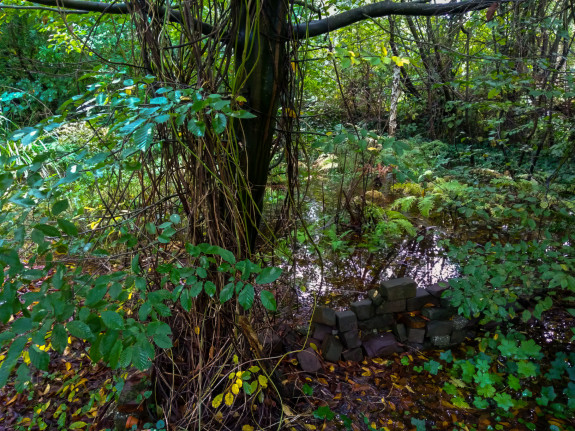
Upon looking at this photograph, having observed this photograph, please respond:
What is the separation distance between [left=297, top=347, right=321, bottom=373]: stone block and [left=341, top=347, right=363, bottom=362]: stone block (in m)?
0.26

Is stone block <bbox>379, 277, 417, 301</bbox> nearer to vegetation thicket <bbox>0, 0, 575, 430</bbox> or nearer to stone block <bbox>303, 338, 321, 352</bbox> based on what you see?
vegetation thicket <bbox>0, 0, 575, 430</bbox>

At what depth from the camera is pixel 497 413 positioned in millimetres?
2061

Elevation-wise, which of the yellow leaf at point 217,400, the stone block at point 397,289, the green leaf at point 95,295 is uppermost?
the green leaf at point 95,295

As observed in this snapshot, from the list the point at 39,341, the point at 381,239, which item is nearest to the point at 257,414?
the point at 39,341

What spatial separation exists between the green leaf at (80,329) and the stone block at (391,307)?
2.16m

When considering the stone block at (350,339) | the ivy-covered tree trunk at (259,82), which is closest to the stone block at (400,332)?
the stone block at (350,339)

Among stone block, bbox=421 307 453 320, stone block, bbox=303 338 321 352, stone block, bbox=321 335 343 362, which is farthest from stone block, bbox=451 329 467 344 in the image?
stone block, bbox=303 338 321 352

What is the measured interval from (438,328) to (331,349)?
0.85 m

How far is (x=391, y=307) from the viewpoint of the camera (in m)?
2.68

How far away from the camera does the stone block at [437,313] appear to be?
2676 millimetres

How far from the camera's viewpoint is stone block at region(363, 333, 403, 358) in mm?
2561

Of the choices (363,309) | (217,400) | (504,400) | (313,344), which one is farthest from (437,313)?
(217,400)

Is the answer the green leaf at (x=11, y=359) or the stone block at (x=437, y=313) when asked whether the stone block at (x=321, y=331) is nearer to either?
the stone block at (x=437, y=313)

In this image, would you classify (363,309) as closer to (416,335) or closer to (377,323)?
(377,323)
